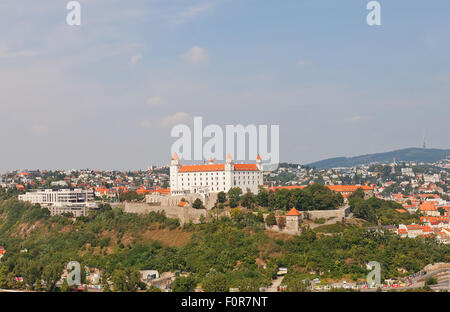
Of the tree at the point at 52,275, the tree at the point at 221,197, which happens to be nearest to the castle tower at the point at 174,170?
the tree at the point at 221,197

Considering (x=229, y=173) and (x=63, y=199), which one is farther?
(x=63, y=199)

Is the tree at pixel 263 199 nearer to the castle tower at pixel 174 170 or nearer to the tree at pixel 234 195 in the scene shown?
the tree at pixel 234 195

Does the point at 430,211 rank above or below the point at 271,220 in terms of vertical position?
below

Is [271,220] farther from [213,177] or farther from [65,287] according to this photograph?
[65,287]

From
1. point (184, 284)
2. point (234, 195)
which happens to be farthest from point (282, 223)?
point (184, 284)

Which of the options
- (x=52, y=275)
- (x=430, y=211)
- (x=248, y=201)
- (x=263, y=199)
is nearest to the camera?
(x=52, y=275)

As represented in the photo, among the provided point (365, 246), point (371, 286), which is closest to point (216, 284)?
point (371, 286)

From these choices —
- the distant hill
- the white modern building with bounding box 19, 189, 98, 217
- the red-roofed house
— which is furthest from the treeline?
the distant hill
